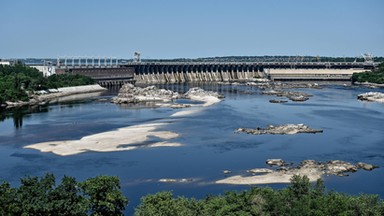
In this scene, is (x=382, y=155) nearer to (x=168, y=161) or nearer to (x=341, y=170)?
(x=341, y=170)


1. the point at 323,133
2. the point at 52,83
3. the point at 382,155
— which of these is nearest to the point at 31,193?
the point at 382,155

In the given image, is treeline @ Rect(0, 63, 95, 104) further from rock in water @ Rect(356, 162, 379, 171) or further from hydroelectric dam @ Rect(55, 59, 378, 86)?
rock in water @ Rect(356, 162, 379, 171)

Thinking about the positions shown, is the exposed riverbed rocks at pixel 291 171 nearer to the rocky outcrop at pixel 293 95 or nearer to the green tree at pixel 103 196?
the green tree at pixel 103 196

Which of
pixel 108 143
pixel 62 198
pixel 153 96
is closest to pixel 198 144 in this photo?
pixel 108 143

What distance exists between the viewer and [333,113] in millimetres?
60562

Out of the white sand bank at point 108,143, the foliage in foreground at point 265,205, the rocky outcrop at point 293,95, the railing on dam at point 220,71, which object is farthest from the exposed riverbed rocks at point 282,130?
the railing on dam at point 220,71

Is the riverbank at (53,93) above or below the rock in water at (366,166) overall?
above

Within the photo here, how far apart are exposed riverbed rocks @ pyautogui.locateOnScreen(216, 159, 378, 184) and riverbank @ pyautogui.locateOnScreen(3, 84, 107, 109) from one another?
4323 cm

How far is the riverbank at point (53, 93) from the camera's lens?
69.1 m

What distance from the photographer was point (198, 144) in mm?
41625

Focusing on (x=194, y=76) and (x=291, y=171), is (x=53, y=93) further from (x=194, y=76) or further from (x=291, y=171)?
(x=291, y=171)

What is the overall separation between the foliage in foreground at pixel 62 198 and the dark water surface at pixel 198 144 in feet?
18.4

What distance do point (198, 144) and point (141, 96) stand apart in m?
36.9

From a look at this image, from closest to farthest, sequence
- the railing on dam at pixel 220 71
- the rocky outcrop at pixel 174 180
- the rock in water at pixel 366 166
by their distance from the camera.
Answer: the rocky outcrop at pixel 174 180
the rock in water at pixel 366 166
the railing on dam at pixel 220 71
